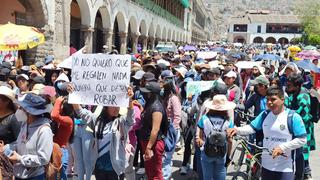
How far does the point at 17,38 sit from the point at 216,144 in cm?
425

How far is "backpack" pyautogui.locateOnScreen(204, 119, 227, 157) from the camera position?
460 cm

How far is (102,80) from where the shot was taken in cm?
444

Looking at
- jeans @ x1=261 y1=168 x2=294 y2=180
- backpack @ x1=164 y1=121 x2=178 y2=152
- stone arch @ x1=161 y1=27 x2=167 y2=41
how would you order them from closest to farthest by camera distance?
1. jeans @ x1=261 y1=168 x2=294 y2=180
2. backpack @ x1=164 y1=121 x2=178 y2=152
3. stone arch @ x1=161 y1=27 x2=167 y2=41

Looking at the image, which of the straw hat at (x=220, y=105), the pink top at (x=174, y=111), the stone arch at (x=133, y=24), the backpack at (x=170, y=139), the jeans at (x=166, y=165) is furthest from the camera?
the stone arch at (x=133, y=24)

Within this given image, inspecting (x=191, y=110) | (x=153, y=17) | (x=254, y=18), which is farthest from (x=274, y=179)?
(x=254, y=18)

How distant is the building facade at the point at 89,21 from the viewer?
1337 cm

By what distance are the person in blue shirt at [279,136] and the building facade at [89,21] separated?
9784 millimetres

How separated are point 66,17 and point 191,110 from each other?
982 cm

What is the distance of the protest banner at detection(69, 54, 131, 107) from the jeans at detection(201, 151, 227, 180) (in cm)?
123

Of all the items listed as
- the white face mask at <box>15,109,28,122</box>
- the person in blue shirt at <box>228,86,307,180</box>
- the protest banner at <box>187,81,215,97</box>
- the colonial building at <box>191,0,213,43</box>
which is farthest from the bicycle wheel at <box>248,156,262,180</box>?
the colonial building at <box>191,0,213,43</box>

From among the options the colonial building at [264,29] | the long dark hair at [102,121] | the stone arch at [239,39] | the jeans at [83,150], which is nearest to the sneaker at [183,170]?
the jeans at [83,150]

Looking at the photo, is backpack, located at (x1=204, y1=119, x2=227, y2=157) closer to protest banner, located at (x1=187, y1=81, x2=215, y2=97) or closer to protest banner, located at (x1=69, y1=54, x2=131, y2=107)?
protest banner, located at (x1=69, y1=54, x2=131, y2=107)

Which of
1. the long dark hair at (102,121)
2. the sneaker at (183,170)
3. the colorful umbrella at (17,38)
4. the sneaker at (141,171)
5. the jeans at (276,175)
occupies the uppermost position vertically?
the colorful umbrella at (17,38)

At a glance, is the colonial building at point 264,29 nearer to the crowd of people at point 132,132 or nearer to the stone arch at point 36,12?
the stone arch at point 36,12
